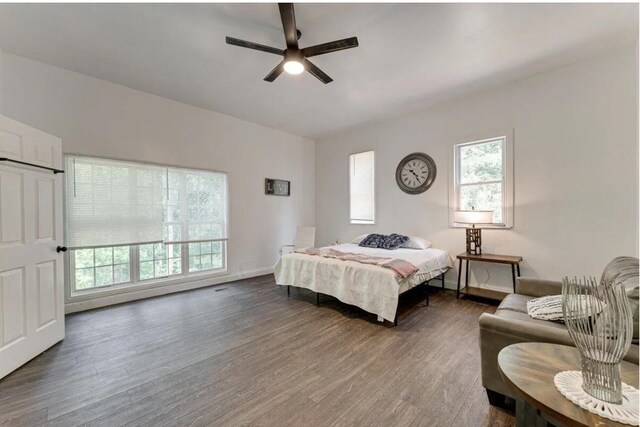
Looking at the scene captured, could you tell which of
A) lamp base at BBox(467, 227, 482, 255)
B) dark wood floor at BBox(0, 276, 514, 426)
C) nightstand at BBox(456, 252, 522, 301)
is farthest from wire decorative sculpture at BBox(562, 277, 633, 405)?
lamp base at BBox(467, 227, 482, 255)

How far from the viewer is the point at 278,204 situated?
5570 millimetres

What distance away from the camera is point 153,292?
393 cm

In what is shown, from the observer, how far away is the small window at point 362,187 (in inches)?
208

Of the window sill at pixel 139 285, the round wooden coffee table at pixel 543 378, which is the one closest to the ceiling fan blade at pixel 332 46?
the round wooden coffee table at pixel 543 378

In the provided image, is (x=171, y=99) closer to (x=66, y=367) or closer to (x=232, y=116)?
(x=232, y=116)

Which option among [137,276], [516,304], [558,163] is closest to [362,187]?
[558,163]

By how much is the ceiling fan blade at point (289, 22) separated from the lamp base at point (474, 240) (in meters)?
3.32

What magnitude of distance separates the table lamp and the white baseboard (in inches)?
144

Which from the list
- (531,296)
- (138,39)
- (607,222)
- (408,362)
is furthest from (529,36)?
(138,39)

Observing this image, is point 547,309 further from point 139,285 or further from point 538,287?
point 139,285

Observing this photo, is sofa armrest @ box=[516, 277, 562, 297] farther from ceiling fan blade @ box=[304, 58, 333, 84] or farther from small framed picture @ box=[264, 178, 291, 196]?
small framed picture @ box=[264, 178, 291, 196]

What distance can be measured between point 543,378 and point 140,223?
14.6ft

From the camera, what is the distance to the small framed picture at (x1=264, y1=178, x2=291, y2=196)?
535 centimetres

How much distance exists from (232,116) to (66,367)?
402cm
